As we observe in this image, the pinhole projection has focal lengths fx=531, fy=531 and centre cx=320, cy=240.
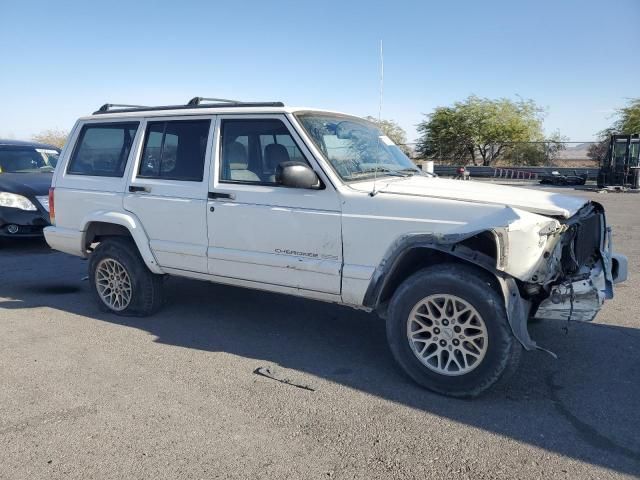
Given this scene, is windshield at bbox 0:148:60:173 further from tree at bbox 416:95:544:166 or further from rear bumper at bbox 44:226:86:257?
tree at bbox 416:95:544:166

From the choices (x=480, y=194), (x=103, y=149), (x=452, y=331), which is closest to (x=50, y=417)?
(x=452, y=331)

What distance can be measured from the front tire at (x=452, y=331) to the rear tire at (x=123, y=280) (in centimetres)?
262

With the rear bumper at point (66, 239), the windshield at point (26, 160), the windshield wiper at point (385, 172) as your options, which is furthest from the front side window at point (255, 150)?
the windshield at point (26, 160)

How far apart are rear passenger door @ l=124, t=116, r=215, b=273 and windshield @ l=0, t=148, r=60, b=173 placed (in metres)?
5.87

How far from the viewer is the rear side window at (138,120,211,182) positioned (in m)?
4.76

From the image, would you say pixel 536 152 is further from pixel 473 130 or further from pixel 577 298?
pixel 577 298

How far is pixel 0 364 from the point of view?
4.23 m

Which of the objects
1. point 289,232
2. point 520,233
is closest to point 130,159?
point 289,232

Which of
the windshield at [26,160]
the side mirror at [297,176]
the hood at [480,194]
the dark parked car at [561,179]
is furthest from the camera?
the dark parked car at [561,179]

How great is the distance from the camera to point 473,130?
141 feet

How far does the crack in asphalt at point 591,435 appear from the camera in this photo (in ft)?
9.71

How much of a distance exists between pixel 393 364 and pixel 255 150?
2.12 metres

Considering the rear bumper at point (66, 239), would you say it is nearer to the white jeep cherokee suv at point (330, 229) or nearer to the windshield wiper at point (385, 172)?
the white jeep cherokee suv at point (330, 229)

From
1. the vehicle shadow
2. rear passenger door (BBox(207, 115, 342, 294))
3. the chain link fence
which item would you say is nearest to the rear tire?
the vehicle shadow
